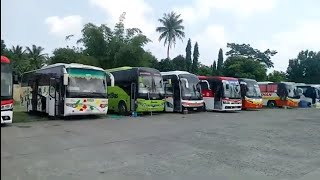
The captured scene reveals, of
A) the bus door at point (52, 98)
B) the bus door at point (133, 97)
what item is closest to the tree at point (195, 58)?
the bus door at point (133, 97)

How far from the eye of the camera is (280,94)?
38531mm

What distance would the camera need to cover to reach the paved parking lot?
7242 millimetres

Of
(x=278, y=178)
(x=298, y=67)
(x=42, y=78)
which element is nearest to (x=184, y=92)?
(x=42, y=78)

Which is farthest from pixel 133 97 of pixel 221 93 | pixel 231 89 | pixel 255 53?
pixel 255 53

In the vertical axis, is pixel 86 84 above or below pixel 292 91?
above

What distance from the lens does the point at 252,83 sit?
31781 millimetres

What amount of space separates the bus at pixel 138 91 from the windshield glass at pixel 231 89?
6434mm

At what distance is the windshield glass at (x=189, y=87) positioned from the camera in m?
25.0

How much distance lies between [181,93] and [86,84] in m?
7.86

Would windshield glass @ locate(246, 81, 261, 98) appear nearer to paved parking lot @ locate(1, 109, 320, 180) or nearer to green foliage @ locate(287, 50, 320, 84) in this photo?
paved parking lot @ locate(1, 109, 320, 180)

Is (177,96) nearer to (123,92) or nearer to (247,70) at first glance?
(123,92)

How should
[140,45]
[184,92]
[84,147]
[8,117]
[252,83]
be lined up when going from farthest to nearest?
[140,45], [252,83], [184,92], [8,117], [84,147]

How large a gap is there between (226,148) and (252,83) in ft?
71.8

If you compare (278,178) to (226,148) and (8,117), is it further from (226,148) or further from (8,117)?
(8,117)
